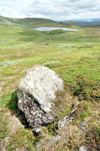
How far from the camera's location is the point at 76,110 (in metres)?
11.5

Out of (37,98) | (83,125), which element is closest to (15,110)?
(37,98)

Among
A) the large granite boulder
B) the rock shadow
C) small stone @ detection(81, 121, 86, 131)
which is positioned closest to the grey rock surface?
the large granite boulder

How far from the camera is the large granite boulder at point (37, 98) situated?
1083 cm

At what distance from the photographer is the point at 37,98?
37.2 ft

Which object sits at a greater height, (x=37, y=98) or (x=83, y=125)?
(x=37, y=98)

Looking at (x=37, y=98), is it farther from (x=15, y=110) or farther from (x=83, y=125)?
(x=83, y=125)

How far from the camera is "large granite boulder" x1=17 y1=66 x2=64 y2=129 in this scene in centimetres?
1083

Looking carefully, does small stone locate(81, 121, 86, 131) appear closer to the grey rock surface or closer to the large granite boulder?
the grey rock surface

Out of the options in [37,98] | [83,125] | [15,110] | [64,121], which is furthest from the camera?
[15,110]

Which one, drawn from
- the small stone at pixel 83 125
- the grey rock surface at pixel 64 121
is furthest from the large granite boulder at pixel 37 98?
the small stone at pixel 83 125

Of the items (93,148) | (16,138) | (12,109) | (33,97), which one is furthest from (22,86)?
(93,148)

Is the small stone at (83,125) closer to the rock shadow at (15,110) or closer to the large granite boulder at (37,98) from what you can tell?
the large granite boulder at (37,98)

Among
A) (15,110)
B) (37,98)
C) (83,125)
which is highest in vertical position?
(37,98)

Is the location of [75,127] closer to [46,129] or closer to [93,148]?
[93,148]
